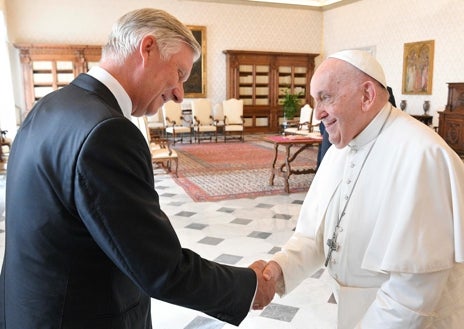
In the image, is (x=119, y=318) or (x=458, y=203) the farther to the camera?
(x=458, y=203)

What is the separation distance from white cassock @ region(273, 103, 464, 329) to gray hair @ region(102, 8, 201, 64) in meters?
0.77

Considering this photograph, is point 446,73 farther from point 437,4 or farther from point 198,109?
point 198,109

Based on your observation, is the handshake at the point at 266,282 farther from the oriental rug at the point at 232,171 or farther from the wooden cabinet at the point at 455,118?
the wooden cabinet at the point at 455,118

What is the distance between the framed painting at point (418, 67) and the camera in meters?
10.8

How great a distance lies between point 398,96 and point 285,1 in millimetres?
5035

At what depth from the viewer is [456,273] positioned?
1.45 m

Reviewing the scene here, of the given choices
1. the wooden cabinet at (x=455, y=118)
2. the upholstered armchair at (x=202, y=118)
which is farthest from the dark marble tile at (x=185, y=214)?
the upholstered armchair at (x=202, y=118)

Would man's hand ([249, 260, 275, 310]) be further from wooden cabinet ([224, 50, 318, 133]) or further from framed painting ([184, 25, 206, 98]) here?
wooden cabinet ([224, 50, 318, 133])

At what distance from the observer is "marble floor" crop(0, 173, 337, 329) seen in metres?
2.91

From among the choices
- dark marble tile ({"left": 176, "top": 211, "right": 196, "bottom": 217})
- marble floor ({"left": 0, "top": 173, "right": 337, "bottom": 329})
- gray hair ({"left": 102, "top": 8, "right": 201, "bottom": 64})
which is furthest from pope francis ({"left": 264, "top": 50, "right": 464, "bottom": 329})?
dark marble tile ({"left": 176, "top": 211, "right": 196, "bottom": 217})

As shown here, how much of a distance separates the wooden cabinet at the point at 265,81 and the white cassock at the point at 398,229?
489 inches

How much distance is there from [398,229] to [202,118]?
11.6 meters

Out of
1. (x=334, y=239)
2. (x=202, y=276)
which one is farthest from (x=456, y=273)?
(x=202, y=276)

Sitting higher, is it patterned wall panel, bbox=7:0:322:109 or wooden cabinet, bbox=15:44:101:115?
patterned wall panel, bbox=7:0:322:109
